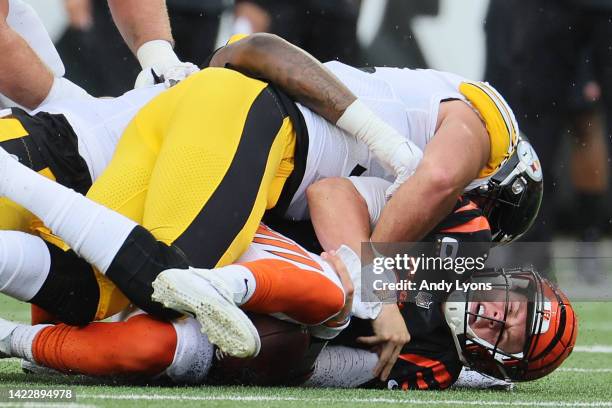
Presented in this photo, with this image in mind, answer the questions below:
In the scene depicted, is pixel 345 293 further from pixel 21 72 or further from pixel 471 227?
pixel 21 72

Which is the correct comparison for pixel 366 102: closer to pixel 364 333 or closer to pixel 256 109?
pixel 256 109

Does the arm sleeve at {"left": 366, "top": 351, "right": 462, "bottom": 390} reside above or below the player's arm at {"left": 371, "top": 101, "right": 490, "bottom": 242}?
below

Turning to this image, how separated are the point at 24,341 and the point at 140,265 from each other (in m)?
0.40

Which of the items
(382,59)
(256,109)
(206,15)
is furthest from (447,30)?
(256,109)

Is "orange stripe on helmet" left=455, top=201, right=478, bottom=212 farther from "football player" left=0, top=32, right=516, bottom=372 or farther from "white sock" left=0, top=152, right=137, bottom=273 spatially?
"white sock" left=0, top=152, right=137, bottom=273

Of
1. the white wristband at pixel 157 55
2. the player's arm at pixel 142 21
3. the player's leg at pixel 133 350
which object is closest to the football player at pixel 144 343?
the player's leg at pixel 133 350

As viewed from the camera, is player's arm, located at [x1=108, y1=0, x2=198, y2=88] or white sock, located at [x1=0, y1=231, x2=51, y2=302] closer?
white sock, located at [x1=0, y1=231, x2=51, y2=302]

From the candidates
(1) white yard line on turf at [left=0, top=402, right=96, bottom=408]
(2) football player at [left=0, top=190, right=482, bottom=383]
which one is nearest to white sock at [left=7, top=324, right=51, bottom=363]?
(2) football player at [left=0, top=190, right=482, bottom=383]

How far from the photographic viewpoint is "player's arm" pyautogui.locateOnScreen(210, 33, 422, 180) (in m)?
3.23

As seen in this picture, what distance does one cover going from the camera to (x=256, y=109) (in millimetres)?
3137

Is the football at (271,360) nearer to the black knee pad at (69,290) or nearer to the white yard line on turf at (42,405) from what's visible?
the black knee pad at (69,290)

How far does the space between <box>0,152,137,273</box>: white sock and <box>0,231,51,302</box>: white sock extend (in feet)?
0.27

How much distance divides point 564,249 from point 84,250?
12.8 feet

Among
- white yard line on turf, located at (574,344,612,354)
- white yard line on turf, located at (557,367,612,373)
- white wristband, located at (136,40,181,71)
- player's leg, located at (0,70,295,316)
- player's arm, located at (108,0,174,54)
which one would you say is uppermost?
player's arm, located at (108,0,174,54)
